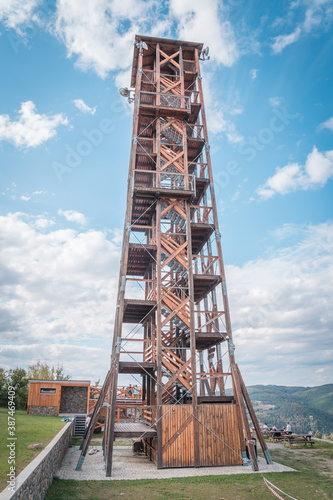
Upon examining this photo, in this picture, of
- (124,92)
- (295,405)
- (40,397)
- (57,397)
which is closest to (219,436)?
(57,397)

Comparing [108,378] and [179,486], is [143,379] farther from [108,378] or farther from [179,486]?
[179,486]

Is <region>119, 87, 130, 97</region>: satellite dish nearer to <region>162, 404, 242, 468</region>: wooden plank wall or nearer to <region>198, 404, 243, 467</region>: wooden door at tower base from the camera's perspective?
<region>162, 404, 242, 468</region>: wooden plank wall

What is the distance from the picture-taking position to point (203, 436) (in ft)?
47.9

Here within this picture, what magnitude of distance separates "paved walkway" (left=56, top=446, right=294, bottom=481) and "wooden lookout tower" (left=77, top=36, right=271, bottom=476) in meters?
0.41

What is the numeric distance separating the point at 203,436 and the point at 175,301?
6105mm

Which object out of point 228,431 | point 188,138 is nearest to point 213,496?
point 228,431

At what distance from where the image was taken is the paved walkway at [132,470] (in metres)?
12.3

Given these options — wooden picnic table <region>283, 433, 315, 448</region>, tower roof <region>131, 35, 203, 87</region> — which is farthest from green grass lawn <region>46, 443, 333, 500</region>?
tower roof <region>131, 35, 203, 87</region>

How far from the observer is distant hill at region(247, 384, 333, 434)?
8200 centimetres

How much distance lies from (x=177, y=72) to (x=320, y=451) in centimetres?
2467

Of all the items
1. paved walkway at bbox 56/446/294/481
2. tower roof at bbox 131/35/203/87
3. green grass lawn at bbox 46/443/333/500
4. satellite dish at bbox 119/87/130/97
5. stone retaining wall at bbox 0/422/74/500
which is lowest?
green grass lawn at bbox 46/443/333/500

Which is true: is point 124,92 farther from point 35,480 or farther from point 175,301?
point 35,480

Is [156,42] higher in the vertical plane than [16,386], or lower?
higher

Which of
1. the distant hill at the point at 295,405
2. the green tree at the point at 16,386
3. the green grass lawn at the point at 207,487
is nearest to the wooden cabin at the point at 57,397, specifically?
the green tree at the point at 16,386
